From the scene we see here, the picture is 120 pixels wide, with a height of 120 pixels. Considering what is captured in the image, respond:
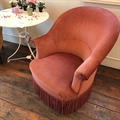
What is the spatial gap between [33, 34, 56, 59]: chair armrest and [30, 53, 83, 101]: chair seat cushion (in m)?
0.06

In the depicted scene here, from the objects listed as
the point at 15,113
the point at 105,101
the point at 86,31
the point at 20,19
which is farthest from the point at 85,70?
the point at 20,19

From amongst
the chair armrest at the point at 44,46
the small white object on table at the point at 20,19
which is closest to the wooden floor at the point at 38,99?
the chair armrest at the point at 44,46

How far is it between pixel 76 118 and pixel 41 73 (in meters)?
0.59

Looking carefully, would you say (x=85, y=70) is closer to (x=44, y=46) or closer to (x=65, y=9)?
(x=44, y=46)

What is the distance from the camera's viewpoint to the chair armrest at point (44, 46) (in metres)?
1.61

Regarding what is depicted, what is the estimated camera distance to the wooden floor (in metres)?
1.52

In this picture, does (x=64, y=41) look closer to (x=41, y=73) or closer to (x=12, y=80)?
(x=41, y=73)

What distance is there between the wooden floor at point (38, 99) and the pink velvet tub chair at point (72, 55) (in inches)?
3.9

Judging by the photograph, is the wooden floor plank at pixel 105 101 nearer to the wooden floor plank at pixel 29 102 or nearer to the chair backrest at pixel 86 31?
the wooden floor plank at pixel 29 102

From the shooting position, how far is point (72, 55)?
67.3 inches

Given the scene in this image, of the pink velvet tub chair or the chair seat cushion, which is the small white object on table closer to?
the pink velvet tub chair

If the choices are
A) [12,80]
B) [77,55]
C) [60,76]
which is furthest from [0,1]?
[60,76]

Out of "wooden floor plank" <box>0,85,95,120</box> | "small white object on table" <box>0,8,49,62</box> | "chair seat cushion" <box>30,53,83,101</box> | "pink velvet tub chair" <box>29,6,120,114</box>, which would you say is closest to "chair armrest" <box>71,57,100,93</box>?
"pink velvet tub chair" <box>29,6,120,114</box>

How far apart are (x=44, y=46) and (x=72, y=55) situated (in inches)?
13.4
